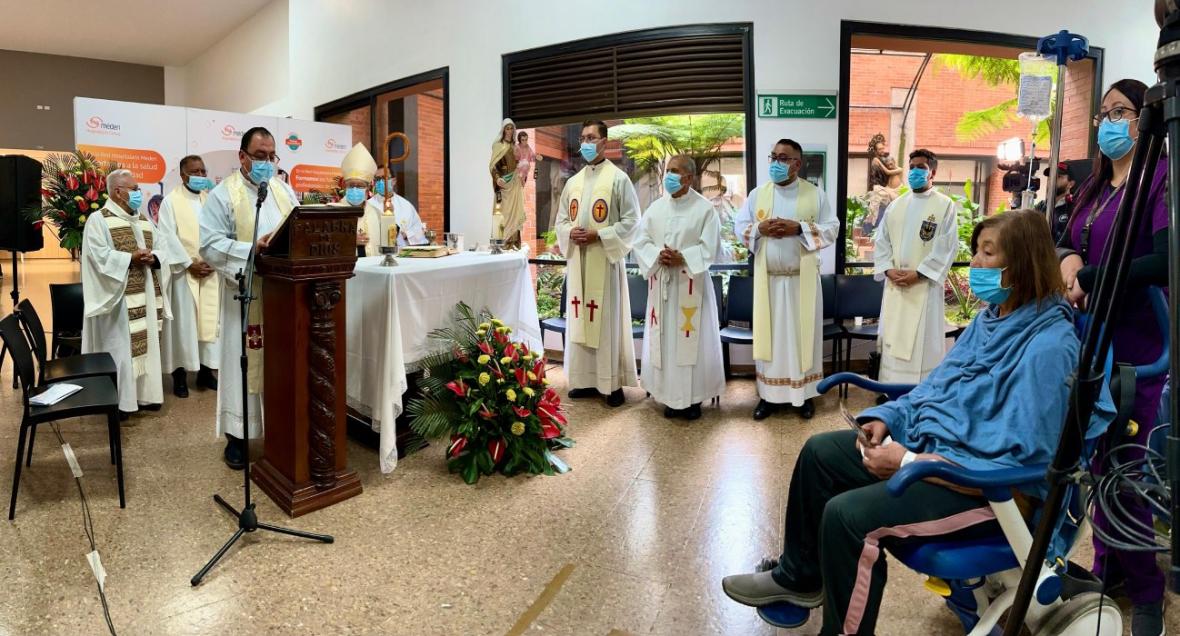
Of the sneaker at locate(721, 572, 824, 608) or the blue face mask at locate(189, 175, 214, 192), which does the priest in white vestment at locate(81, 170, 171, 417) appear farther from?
the sneaker at locate(721, 572, 824, 608)

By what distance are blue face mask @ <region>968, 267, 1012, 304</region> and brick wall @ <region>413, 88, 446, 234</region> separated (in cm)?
617

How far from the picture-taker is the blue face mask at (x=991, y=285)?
74.3 inches

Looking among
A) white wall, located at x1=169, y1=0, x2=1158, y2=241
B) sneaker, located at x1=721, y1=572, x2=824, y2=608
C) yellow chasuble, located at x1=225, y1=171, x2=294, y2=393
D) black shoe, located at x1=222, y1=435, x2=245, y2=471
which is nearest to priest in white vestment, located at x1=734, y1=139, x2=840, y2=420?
white wall, located at x1=169, y1=0, x2=1158, y2=241

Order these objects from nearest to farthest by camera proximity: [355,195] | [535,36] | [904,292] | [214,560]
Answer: [214,560] → [904,292] → [355,195] → [535,36]

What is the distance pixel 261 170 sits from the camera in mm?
3314

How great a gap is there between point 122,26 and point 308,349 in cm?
1077

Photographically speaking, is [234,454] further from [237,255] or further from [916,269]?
[916,269]

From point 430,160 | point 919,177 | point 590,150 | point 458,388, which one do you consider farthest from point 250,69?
point 919,177

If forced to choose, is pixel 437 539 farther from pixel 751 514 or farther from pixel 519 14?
pixel 519 14

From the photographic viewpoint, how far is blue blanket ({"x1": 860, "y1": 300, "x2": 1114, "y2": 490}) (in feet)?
5.59

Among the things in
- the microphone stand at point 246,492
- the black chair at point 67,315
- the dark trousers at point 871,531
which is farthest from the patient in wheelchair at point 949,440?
the black chair at point 67,315

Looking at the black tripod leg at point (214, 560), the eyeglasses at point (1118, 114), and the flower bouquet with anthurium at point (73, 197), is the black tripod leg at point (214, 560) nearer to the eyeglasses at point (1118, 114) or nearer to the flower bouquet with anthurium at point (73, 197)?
the eyeglasses at point (1118, 114)

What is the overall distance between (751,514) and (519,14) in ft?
16.2

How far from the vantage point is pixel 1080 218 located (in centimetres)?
242
